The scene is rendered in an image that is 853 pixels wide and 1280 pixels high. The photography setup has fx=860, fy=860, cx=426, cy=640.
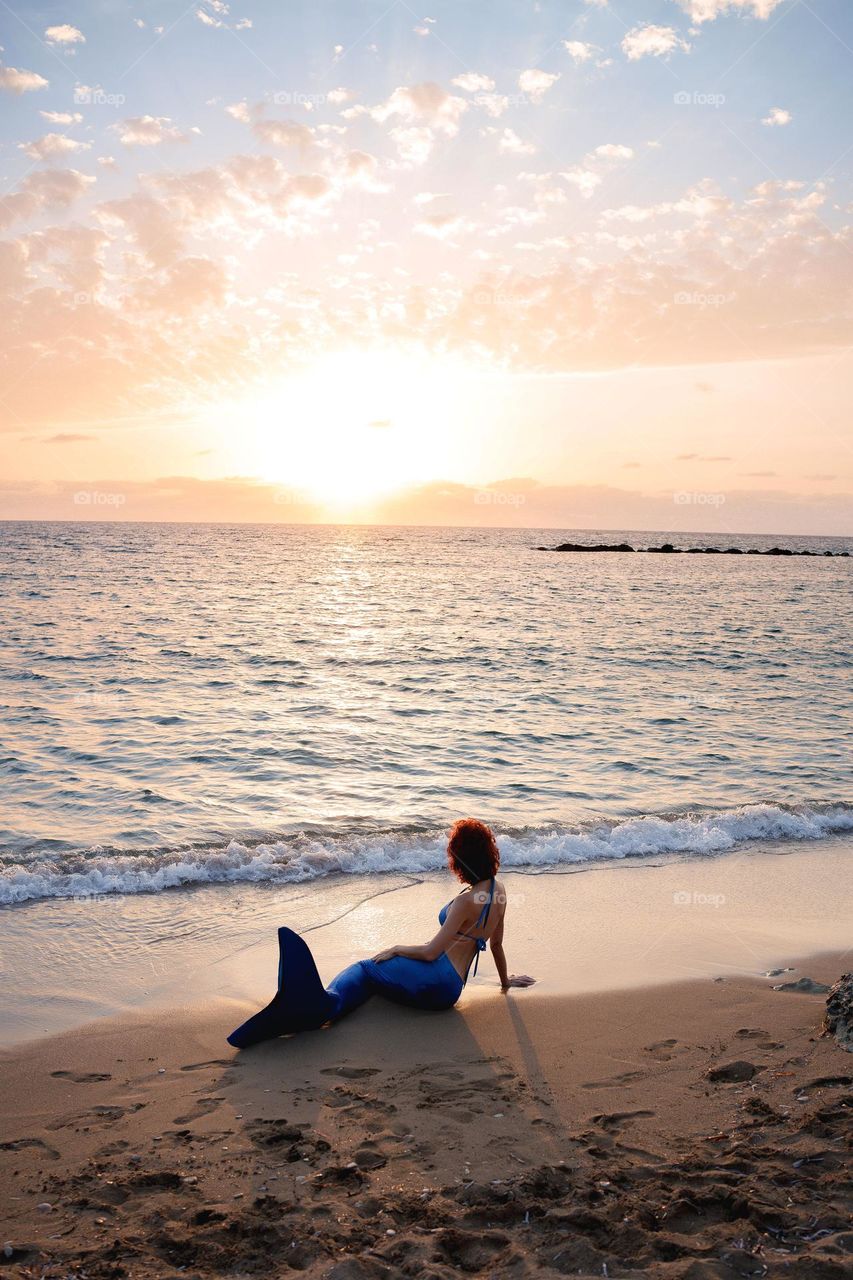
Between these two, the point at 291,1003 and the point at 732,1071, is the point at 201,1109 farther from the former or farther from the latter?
the point at 732,1071

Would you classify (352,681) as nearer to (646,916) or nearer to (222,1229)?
(646,916)

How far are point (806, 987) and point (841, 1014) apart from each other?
90 cm

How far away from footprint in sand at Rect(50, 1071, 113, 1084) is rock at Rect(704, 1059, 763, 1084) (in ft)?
11.8

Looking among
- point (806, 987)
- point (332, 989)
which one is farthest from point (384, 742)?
point (806, 987)

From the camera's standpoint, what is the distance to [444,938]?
19.6 feet

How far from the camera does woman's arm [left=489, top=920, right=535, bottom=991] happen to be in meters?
6.28

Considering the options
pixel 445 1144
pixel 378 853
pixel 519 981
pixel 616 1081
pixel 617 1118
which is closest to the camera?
pixel 445 1144

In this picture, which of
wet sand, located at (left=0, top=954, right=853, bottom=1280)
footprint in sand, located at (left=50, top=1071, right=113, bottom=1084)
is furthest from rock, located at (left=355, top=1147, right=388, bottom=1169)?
footprint in sand, located at (left=50, top=1071, right=113, bottom=1084)

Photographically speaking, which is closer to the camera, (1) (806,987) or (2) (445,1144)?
(2) (445,1144)

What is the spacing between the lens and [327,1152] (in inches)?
166

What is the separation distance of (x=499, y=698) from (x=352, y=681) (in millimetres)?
3962

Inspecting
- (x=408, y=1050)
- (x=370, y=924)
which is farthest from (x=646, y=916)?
(x=408, y=1050)

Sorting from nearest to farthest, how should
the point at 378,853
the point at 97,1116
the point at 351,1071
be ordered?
the point at 97,1116
the point at 351,1071
the point at 378,853

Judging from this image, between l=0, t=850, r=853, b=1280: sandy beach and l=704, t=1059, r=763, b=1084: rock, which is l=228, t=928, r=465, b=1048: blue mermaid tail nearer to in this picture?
→ l=0, t=850, r=853, b=1280: sandy beach
